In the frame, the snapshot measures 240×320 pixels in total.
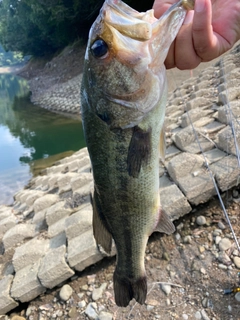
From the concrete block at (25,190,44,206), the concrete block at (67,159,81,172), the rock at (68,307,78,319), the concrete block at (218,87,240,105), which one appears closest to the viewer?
the rock at (68,307,78,319)

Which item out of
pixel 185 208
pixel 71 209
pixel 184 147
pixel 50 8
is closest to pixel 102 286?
pixel 185 208

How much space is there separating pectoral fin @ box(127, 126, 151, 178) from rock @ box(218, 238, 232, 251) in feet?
5.86

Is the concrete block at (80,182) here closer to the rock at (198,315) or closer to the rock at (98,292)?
the rock at (98,292)

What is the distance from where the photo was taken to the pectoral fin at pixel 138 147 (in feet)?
5.89

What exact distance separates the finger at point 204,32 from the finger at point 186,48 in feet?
0.13

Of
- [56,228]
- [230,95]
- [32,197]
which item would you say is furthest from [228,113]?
[32,197]

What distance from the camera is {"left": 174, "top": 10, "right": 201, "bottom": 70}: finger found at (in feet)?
6.06

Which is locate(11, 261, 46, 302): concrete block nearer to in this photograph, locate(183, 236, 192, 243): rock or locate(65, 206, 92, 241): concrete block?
locate(65, 206, 92, 241): concrete block

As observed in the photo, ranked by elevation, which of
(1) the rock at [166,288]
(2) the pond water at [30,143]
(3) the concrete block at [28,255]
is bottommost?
(2) the pond water at [30,143]

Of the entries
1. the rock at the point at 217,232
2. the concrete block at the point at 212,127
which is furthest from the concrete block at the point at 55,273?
the concrete block at the point at 212,127

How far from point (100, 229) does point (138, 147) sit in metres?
0.68

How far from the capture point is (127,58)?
1.70m

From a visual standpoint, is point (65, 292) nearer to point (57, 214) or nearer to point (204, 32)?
point (57, 214)

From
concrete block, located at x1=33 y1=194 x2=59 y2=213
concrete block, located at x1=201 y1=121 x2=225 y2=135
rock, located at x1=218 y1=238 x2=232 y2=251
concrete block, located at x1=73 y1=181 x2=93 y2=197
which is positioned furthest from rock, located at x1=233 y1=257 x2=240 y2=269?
concrete block, located at x1=33 y1=194 x2=59 y2=213
